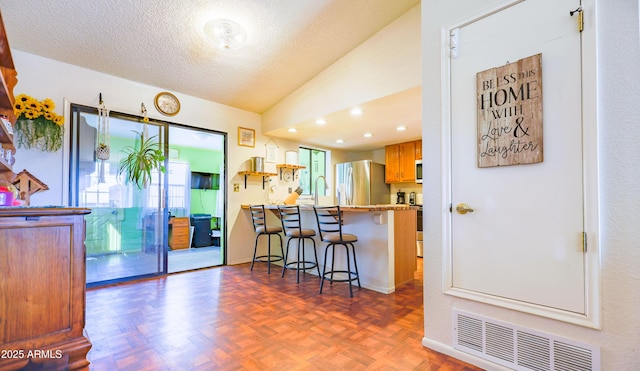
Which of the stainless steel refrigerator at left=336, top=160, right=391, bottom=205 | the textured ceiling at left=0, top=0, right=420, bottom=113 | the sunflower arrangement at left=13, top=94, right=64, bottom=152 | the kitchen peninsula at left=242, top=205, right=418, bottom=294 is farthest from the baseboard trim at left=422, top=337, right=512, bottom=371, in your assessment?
the stainless steel refrigerator at left=336, top=160, right=391, bottom=205

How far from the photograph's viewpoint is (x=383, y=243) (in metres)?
Answer: 3.19

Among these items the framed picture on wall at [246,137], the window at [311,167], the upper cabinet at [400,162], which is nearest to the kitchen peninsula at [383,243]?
the framed picture on wall at [246,137]

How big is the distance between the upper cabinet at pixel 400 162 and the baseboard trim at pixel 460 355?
4006mm

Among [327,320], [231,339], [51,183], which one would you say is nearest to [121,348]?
[231,339]

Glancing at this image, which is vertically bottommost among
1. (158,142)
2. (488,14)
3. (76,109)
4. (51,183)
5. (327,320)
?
(327,320)

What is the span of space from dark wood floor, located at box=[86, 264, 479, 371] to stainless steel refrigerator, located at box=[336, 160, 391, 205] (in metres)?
2.77

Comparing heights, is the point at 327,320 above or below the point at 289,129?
below

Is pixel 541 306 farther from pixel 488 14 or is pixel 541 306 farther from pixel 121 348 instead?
pixel 121 348

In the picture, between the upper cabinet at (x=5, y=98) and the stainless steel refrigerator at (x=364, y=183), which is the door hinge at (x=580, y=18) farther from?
the stainless steel refrigerator at (x=364, y=183)

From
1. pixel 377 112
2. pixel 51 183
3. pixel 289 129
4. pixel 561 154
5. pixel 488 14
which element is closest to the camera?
pixel 561 154

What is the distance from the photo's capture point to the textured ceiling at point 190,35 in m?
2.59

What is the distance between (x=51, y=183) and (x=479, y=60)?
13.4ft

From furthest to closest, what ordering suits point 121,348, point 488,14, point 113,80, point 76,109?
point 113,80, point 76,109, point 121,348, point 488,14

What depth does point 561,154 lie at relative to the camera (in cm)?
154
